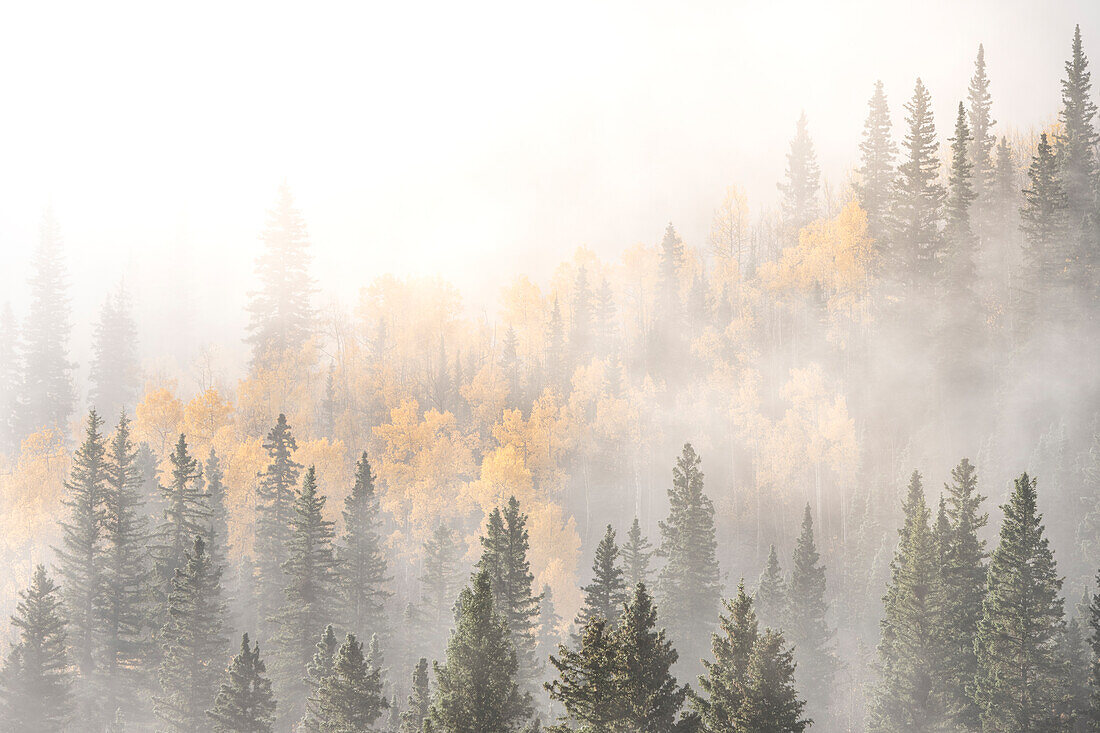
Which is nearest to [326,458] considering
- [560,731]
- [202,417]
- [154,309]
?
[202,417]

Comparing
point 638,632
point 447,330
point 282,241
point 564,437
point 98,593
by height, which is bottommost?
point 638,632

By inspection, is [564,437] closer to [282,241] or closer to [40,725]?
[282,241]

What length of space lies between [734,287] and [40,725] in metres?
77.2

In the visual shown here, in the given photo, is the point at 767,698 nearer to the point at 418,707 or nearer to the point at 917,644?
the point at 418,707

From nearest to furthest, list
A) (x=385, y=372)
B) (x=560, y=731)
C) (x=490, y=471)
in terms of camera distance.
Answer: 1. (x=560, y=731)
2. (x=490, y=471)
3. (x=385, y=372)

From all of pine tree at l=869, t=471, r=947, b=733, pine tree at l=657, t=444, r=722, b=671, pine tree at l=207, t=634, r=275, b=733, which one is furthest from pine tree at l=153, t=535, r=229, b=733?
pine tree at l=869, t=471, r=947, b=733

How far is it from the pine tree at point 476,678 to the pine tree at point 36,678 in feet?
93.2

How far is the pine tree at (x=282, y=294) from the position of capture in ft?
299

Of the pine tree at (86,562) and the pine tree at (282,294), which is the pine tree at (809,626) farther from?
the pine tree at (282,294)

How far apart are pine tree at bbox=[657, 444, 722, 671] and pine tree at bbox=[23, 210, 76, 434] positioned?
75458 millimetres

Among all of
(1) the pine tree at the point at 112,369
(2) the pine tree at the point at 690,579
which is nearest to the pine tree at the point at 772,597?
(2) the pine tree at the point at 690,579

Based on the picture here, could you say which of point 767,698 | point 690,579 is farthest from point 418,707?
point 690,579

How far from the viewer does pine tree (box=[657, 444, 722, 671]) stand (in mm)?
47091

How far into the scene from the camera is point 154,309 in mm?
151125
